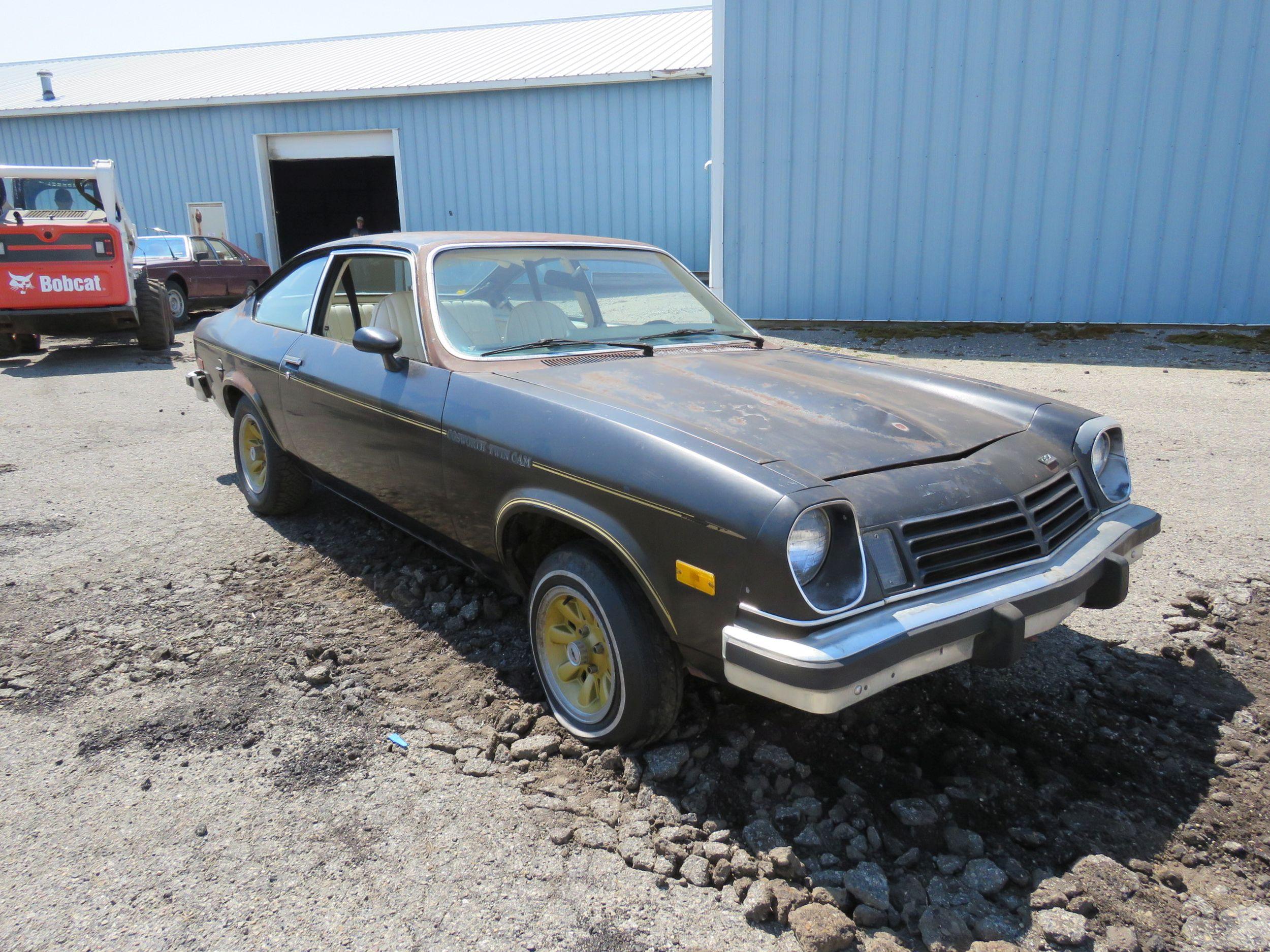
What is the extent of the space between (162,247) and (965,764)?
15.6 metres

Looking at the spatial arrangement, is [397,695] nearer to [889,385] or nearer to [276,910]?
[276,910]

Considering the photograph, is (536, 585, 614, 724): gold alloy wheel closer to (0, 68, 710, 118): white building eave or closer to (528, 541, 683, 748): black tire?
(528, 541, 683, 748): black tire

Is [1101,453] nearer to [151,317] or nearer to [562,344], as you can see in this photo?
[562,344]

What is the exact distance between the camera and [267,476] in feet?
15.5

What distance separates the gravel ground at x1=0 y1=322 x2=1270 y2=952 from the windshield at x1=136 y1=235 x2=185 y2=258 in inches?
473

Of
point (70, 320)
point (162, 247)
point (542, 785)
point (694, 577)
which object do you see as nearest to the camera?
point (694, 577)

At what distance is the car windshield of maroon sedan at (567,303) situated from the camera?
3.40 meters

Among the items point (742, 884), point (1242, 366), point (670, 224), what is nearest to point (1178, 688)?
point (742, 884)

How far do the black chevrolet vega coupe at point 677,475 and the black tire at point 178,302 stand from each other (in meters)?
12.0

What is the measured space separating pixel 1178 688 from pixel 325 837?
9.15ft

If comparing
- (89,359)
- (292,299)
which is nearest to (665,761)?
(292,299)

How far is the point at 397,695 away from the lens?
3.07 metres

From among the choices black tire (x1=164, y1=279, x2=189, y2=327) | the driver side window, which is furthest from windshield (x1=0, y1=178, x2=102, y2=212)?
the driver side window

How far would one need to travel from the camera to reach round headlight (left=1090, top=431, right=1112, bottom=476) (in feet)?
9.84
